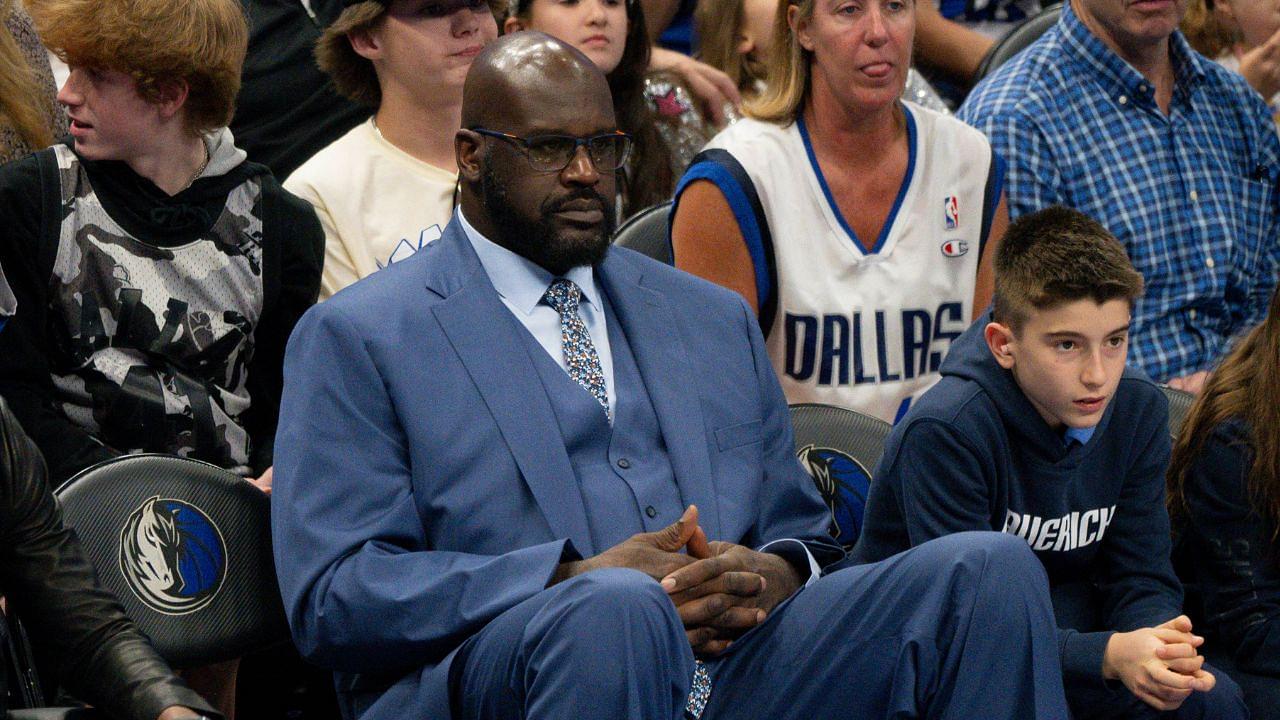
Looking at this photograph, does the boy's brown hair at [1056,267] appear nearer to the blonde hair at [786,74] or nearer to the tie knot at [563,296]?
the tie knot at [563,296]

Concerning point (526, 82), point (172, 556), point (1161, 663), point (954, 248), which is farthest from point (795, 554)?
point (954, 248)

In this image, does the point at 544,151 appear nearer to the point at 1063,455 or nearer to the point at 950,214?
the point at 1063,455

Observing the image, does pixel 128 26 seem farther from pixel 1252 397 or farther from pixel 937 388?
pixel 1252 397

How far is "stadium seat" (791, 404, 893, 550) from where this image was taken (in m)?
3.68

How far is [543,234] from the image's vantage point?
3150mm

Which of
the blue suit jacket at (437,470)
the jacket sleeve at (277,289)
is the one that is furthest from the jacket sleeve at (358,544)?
the jacket sleeve at (277,289)

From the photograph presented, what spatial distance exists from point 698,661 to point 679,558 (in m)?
0.22

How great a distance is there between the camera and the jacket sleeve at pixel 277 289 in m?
3.75

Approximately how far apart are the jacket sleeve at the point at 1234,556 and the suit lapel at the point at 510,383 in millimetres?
1425

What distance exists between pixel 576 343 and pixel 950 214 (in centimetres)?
149

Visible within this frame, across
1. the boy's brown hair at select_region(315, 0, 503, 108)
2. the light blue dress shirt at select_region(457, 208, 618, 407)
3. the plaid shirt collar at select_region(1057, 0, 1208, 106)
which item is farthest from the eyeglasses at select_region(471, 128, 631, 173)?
the plaid shirt collar at select_region(1057, 0, 1208, 106)

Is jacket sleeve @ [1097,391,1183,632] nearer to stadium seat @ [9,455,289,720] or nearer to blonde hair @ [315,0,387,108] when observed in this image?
stadium seat @ [9,455,289,720]

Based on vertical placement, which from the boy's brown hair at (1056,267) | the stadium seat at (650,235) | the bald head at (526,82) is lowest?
the stadium seat at (650,235)

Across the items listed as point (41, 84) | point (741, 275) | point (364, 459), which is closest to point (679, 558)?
point (364, 459)
